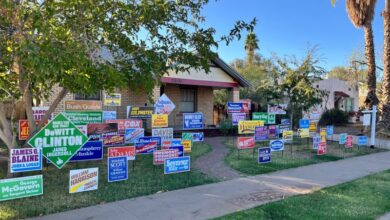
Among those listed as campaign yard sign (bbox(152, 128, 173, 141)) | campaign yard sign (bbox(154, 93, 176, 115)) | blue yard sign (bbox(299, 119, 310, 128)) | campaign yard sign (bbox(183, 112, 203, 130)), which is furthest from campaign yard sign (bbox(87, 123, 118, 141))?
blue yard sign (bbox(299, 119, 310, 128))

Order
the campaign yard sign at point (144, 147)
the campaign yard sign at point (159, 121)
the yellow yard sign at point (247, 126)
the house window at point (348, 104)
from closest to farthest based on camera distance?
the campaign yard sign at point (144, 147), the campaign yard sign at point (159, 121), the yellow yard sign at point (247, 126), the house window at point (348, 104)

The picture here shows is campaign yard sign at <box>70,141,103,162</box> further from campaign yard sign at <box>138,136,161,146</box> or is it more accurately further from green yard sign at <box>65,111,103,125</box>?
green yard sign at <box>65,111,103,125</box>

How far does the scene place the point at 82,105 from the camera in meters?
14.6

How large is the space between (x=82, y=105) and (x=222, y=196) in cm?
971

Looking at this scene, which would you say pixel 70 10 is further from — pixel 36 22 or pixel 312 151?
pixel 312 151

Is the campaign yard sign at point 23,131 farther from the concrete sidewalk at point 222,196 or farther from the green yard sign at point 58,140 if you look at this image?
the concrete sidewalk at point 222,196

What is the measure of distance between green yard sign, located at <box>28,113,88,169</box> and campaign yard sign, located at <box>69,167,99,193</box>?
57 centimetres

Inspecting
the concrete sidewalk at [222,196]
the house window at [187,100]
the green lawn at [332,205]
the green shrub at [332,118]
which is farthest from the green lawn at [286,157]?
the green shrub at [332,118]

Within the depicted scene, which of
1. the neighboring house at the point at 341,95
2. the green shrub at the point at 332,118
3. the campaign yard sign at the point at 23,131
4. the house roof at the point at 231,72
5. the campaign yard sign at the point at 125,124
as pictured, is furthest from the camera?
the neighboring house at the point at 341,95

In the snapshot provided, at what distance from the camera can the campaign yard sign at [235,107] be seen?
13.4 m

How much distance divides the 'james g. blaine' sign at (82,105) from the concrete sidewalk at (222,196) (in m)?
8.87

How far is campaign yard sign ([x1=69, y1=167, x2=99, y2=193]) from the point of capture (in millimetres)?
6094

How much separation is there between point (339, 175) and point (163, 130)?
5163mm

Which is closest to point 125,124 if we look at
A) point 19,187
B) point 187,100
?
point 19,187
